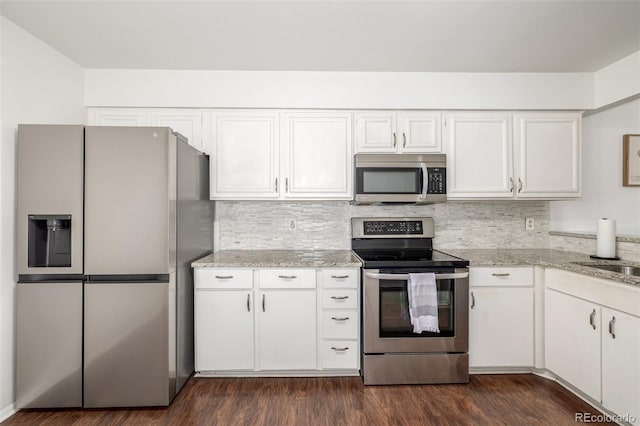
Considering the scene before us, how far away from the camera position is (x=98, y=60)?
2.64 meters

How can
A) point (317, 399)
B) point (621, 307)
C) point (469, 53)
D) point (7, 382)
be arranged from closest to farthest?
point (621, 307) < point (7, 382) < point (317, 399) < point (469, 53)

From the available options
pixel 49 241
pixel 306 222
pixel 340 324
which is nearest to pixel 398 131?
pixel 306 222

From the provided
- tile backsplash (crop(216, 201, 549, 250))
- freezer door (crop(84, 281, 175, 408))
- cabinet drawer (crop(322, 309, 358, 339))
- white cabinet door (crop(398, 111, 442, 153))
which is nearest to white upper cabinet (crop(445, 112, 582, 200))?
white cabinet door (crop(398, 111, 442, 153))

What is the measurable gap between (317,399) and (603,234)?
2.54 metres

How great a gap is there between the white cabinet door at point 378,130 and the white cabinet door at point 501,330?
137 centimetres

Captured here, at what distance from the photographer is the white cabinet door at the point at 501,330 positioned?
2.54 meters

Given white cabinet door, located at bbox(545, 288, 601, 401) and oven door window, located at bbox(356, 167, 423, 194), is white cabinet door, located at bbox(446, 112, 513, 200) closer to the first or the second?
oven door window, located at bbox(356, 167, 423, 194)

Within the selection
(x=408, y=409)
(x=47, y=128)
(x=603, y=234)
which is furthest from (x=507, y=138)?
(x=47, y=128)

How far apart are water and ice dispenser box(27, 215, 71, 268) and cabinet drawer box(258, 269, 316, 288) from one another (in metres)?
1.26

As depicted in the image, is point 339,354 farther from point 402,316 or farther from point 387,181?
point 387,181

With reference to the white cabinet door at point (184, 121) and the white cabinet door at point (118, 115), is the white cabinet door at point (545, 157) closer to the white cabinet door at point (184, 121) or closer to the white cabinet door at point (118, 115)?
the white cabinet door at point (184, 121)

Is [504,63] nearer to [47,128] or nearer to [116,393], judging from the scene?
[47,128]

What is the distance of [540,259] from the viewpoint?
8.59ft

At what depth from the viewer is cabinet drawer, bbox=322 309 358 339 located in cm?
250
